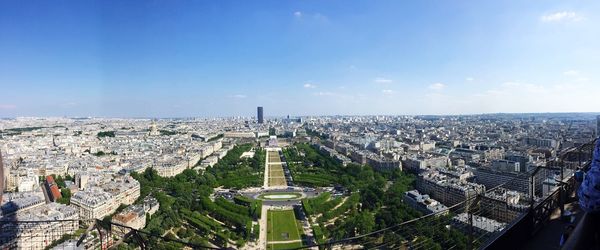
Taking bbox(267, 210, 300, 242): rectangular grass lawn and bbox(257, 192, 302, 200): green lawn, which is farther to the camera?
bbox(257, 192, 302, 200): green lawn

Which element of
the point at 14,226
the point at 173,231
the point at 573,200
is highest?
the point at 573,200

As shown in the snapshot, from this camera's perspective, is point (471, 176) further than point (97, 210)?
Yes

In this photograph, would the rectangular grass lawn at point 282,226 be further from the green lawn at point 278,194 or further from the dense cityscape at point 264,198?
the green lawn at point 278,194

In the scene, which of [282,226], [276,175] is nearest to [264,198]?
[282,226]

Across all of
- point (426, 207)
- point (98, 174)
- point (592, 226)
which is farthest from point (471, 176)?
point (98, 174)

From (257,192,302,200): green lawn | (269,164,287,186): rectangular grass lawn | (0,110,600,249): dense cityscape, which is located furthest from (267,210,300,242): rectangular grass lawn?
(269,164,287,186): rectangular grass lawn

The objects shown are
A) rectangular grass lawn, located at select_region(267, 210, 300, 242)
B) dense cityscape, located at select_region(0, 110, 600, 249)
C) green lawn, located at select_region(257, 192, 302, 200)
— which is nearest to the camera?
dense cityscape, located at select_region(0, 110, 600, 249)

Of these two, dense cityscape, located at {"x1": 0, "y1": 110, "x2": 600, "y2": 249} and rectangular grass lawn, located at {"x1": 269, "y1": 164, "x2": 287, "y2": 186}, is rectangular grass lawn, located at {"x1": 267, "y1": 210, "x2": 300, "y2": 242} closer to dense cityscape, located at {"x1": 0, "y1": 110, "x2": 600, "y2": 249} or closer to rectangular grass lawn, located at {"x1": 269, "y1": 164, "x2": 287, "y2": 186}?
dense cityscape, located at {"x1": 0, "y1": 110, "x2": 600, "y2": 249}

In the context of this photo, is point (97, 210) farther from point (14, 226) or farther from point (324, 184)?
point (324, 184)
